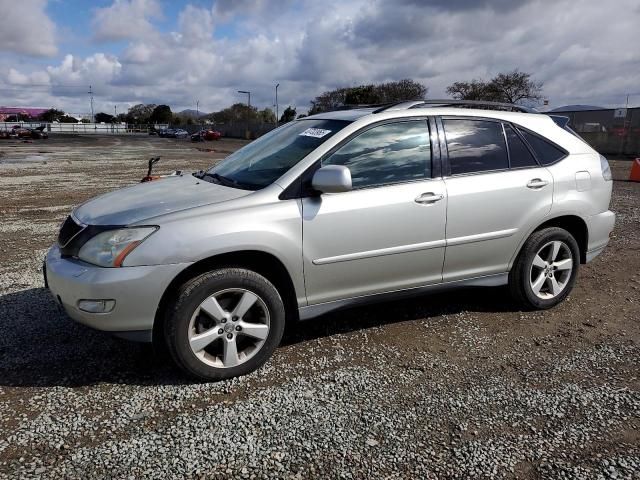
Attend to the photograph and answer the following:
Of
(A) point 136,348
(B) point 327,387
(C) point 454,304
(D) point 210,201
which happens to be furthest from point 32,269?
(C) point 454,304

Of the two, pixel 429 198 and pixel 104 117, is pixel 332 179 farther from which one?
pixel 104 117

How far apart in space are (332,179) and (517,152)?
188cm

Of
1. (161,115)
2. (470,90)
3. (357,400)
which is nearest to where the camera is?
(357,400)

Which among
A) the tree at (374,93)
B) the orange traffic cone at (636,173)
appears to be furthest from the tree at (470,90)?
the orange traffic cone at (636,173)

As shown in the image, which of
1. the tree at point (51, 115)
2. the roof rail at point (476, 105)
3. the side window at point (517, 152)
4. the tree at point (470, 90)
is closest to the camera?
the roof rail at point (476, 105)

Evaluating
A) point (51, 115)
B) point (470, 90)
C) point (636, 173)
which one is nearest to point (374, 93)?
point (470, 90)

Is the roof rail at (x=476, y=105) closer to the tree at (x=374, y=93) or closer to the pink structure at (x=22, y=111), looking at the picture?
the tree at (x=374, y=93)

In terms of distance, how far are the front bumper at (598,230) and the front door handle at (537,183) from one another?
0.63m

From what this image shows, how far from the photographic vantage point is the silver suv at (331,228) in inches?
124

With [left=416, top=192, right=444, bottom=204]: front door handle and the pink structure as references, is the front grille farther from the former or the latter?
the pink structure

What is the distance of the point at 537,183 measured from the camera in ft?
14.0

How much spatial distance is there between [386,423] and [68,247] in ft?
7.45

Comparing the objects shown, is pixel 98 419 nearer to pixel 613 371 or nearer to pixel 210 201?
pixel 210 201

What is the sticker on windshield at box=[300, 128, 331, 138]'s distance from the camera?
385 centimetres
